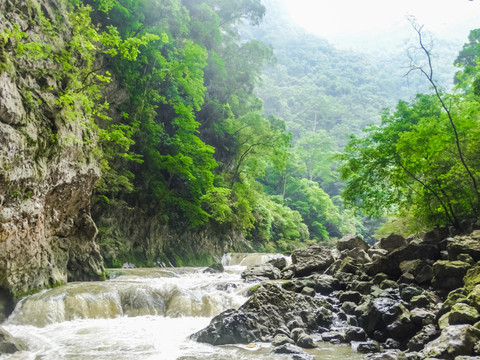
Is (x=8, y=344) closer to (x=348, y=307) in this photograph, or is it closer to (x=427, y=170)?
(x=348, y=307)

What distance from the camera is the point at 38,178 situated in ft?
28.5

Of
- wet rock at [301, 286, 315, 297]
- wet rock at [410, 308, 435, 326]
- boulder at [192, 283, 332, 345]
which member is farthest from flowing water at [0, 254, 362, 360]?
wet rock at [301, 286, 315, 297]

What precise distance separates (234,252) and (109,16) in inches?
670

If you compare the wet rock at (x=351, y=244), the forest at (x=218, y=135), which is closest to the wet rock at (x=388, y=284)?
the forest at (x=218, y=135)

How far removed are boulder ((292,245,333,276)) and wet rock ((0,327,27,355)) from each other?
9813mm

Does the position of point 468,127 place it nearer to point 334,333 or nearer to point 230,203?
point 334,333

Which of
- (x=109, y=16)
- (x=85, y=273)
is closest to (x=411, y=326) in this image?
(x=85, y=273)

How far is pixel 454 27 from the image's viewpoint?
136 m

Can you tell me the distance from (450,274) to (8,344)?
29.9 ft

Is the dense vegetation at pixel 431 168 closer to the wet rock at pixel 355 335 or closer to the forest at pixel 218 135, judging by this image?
the forest at pixel 218 135

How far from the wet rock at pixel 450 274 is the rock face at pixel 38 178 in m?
10.2

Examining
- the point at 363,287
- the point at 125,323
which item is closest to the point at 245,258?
the point at 363,287

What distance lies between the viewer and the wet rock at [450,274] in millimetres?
7781

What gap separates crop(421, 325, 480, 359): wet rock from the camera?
184 inches
